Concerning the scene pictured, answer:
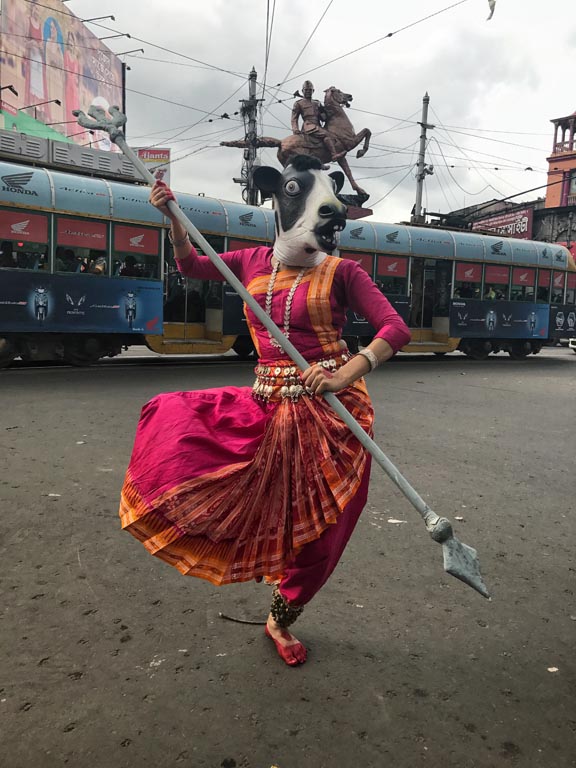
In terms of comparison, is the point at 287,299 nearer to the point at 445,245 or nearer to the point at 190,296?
the point at 190,296

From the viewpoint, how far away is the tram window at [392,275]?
14.2m

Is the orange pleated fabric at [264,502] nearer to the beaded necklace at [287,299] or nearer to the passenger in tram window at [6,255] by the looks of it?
the beaded necklace at [287,299]

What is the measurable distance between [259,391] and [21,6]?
92.3 ft

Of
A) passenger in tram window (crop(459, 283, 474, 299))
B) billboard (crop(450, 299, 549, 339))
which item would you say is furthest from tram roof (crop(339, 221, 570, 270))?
billboard (crop(450, 299, 549, 339))

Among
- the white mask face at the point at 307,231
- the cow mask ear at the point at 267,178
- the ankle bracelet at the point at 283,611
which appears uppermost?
the cow mask ear at the point at 267,178

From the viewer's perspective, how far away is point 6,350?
990cm

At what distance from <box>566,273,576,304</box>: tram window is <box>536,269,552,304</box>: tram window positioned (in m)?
0.88

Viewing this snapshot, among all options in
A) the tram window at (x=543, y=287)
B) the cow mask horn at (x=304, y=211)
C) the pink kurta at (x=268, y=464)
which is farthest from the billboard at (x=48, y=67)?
the pink kurta at (x=268, y=464)

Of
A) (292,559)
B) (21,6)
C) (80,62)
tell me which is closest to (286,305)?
(292,559)

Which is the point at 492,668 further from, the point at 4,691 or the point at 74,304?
the point at 74,304

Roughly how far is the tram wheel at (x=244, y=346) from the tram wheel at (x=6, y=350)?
14.5 feet

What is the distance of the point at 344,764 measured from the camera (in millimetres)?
1867

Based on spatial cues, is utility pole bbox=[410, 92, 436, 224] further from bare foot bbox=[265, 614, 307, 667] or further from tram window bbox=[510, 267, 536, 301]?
bare foot bbox=[265, 614, 307, 667]

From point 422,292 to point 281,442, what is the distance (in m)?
13.9
